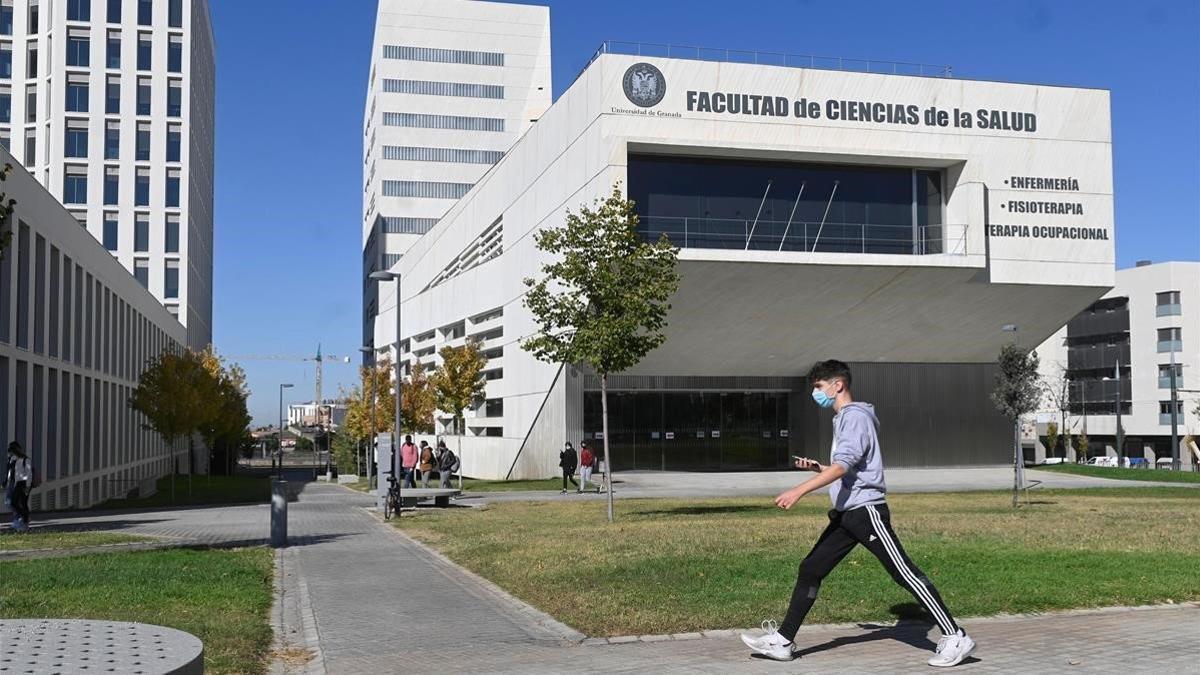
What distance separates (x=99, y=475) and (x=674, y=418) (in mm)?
22361

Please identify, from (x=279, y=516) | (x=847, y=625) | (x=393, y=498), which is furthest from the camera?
(x=393, y=498)

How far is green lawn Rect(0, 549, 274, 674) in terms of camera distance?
28.8ft

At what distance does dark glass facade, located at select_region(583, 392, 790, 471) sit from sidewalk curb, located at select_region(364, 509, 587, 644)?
3220 centimetres

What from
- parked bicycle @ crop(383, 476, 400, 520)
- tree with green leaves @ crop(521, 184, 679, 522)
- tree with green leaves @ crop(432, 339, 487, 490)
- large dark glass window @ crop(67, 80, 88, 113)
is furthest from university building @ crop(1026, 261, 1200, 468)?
tree with green leaves @ crop(521, 184, 679, 522)

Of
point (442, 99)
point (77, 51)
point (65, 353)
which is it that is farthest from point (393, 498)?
point (442, 99)

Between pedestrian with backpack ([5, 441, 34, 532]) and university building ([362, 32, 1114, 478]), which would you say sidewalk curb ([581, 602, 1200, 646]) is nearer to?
pedestrian with backpack ([5, 441, 34, 532])

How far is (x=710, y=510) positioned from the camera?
25719 millimetres

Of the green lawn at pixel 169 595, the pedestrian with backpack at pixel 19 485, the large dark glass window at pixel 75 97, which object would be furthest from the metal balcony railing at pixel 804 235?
the large dark glass window at pixel 75 97

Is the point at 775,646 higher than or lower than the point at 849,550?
lower

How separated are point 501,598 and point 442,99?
92297 mm

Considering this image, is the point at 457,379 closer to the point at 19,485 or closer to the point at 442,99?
the point at 19,485

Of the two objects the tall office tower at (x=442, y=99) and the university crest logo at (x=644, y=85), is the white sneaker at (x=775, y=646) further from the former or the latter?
the tall office tower at (x=442, y=99)

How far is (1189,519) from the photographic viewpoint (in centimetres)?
2002

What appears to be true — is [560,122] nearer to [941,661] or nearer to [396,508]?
[396,508]
